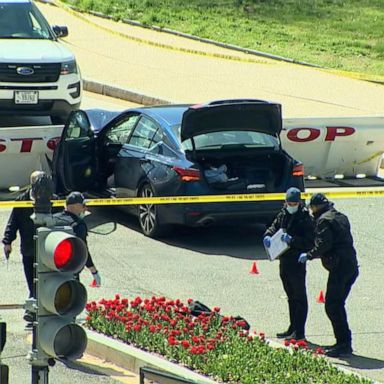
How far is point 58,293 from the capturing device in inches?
302

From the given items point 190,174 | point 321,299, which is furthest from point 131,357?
point 190,174

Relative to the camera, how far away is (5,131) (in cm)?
1730

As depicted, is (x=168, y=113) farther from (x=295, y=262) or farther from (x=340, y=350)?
(x=340, y=350)

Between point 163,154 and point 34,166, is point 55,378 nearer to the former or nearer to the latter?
point 163,154

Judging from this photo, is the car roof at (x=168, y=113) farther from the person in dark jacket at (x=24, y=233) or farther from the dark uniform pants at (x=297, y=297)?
the dark uniform pants at (x=297, y=297)

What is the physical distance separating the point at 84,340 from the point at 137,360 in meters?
3.15

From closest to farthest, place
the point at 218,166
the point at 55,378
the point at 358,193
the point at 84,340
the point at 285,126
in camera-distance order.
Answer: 1. the point at 84,340
2. the point at 55,378
3. the point at 218,166
4. the point at 358,193
5. the point at 285,126

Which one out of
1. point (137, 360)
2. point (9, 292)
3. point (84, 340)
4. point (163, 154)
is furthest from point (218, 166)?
point (84, 340)

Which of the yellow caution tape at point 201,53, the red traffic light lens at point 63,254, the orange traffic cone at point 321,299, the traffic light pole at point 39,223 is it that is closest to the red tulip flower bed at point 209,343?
the orange traffic cone at point 321,299

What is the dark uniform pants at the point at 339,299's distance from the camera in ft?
37.6

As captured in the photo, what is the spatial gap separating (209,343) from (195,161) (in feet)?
14.4

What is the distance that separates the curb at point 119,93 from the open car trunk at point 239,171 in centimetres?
856

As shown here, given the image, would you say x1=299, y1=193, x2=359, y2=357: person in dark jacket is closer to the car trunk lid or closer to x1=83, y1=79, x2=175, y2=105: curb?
the car trunk lid

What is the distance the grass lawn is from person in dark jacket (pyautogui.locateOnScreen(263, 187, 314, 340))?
640 inches
